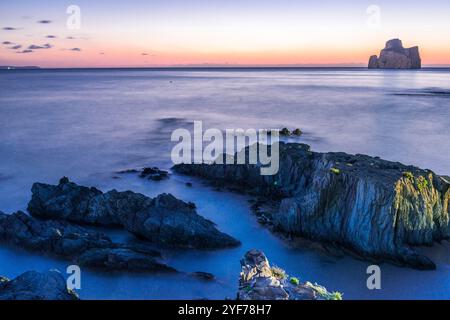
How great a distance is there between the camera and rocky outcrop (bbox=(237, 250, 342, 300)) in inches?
526

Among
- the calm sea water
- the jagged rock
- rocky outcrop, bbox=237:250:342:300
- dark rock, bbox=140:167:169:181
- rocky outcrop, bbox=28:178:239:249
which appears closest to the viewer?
rocky outcrop, bbox=237:250:342:300

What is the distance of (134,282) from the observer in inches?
785

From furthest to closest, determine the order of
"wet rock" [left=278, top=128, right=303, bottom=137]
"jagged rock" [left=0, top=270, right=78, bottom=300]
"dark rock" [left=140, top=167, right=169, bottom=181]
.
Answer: "wet rock" [left=278, top=128, right=303, bottom=137] < "dark rock" [left=140, top=167, right=169, bottom=181] < "jagged rock" [left=0, top=270, right=78, bottom=300]

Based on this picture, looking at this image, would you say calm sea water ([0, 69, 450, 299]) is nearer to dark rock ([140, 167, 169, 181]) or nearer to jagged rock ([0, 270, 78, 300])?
dark rock ([140, 167, 169, 181])

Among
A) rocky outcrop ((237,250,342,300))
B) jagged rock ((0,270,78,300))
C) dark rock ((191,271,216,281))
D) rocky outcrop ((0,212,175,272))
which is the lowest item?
dark rock ((191,271,216,281))

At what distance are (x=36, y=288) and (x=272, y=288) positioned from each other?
7.93 m

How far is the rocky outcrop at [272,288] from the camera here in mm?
13352

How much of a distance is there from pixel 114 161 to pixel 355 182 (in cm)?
2523

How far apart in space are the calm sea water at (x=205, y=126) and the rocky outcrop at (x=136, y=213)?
37.3 inches

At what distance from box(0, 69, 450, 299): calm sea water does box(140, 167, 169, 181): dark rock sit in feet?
2.96

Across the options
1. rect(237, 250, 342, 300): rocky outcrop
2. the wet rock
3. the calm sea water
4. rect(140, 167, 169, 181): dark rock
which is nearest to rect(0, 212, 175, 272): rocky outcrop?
the calm sea water

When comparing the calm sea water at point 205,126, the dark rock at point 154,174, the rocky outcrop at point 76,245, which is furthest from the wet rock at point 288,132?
the rocky outcrop at point 76,245
